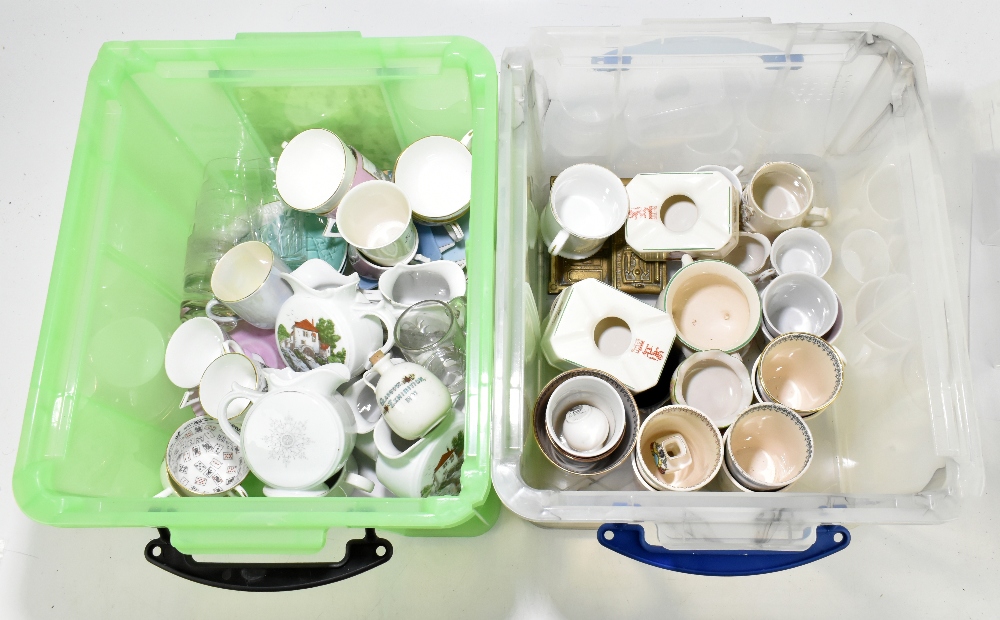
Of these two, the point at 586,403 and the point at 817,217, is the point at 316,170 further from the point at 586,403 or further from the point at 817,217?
the point at 817,217

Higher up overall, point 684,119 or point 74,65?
point 74,65

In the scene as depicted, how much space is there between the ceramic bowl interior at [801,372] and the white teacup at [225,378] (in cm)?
53

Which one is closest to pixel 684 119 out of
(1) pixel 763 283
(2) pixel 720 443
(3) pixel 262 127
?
(1) pixel 763 283

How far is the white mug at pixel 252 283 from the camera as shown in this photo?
672 millimetres

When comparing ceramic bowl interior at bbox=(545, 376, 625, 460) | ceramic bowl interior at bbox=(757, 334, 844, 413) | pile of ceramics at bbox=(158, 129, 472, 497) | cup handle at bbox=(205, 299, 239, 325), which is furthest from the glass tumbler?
ceramic bowl interior at bbox=(757, 334, 844, 413)

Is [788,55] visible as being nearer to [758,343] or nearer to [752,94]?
[752,94]

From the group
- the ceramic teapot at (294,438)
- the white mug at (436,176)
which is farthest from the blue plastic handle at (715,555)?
the white mug at (436,176)

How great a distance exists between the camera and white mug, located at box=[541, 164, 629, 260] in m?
0.74

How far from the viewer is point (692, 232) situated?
0.73 meters

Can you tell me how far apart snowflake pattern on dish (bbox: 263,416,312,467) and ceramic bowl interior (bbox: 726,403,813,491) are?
0.40 metres

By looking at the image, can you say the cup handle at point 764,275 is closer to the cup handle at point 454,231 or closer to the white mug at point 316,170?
the cup handle at point 454,231

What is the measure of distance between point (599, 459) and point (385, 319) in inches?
10.2

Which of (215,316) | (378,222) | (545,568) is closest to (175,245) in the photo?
(215,316)

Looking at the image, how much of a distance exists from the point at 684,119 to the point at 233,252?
53cm
